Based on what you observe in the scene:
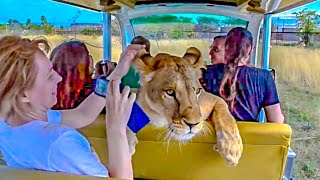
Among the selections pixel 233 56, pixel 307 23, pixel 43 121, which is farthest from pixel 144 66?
pixel 307 23

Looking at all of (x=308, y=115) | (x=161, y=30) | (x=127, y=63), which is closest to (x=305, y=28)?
(x=308, y=115)

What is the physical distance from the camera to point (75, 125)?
191 centimetres

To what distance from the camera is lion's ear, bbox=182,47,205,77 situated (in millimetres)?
2051

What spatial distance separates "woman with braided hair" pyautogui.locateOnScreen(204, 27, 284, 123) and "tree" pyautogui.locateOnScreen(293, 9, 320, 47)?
0.84 ft

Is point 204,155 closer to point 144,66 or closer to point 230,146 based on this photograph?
point 230,146

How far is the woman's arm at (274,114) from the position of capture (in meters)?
1.99

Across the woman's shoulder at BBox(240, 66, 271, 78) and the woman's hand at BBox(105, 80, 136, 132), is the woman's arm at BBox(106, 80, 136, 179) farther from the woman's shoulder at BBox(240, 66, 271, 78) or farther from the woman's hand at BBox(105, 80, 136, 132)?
the woman's shoulder at BBox(240, 66, 271, 78)

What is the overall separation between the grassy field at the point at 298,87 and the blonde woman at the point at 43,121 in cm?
30

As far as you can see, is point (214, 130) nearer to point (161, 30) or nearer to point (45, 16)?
point (161, 30)

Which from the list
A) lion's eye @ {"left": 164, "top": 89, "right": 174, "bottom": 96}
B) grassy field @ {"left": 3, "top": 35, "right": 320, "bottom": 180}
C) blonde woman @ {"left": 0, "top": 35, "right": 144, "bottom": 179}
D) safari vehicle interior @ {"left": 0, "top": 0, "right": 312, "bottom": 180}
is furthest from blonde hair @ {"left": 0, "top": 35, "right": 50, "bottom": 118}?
lion's eye @ {"left": 164, "top": 89, "right": 174, "bottom": 96}

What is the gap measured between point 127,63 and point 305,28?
874 millimetres

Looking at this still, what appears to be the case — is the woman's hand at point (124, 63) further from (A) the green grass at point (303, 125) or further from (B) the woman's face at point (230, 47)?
(A) the green grass at point (303, 125)

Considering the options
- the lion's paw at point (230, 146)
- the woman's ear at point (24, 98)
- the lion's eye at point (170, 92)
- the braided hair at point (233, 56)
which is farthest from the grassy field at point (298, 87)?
the woman's ear at point (24, 98)

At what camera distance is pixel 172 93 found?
193 cm
